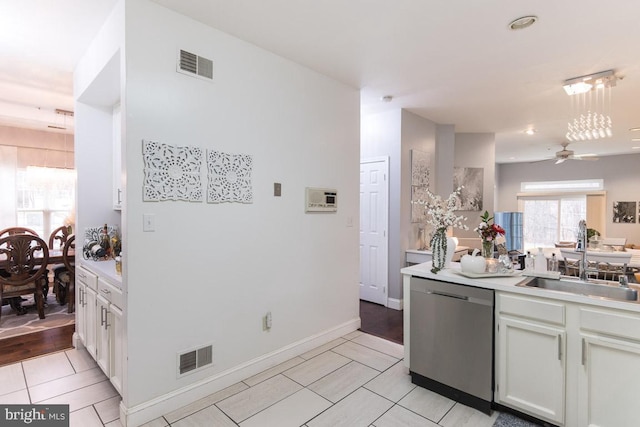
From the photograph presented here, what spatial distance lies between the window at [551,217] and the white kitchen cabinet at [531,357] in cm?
783

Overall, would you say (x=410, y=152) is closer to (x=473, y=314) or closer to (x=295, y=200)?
(x=295, y=200)

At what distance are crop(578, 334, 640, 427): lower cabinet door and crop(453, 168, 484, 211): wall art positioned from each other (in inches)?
163

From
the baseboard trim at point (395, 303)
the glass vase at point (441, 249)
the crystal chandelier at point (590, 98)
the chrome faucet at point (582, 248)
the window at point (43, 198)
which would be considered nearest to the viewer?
the chrome faucet at point (582, 248)

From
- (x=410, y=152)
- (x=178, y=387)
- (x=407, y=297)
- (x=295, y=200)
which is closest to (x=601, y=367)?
(x=407, y=297)

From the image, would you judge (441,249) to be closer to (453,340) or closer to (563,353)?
(453,340)

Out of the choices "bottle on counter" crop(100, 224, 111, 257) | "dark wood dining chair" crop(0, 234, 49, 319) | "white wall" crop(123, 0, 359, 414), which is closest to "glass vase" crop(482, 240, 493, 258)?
"white wall" crop(123, 0, 359, 414)

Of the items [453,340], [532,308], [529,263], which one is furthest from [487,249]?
[453,340]

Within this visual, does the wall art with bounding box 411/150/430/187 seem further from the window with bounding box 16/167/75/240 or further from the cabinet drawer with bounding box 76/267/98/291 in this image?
the window with bounding box 16/167/75/240

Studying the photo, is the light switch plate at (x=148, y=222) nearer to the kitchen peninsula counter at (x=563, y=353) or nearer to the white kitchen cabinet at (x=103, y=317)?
the white kitchen cabinet at (x=103, y=317)

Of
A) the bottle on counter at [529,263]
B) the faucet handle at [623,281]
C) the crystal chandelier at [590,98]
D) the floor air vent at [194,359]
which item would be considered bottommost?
the floor air vent at [194,359]

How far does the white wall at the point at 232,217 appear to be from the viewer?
2117mm

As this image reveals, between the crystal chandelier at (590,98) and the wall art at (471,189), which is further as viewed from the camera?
the wall art at (471,189)

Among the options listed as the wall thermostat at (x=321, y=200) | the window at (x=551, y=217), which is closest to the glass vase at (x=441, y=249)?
the wall thermostat at (x=321, y=200)

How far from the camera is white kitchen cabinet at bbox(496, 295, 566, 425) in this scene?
196 cm
